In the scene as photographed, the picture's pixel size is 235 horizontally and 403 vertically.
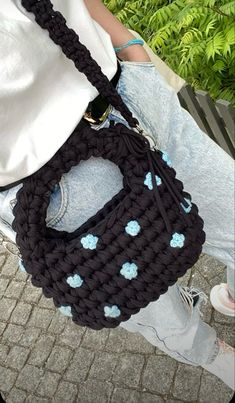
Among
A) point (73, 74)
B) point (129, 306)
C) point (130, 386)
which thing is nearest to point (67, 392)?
point (130, 386)

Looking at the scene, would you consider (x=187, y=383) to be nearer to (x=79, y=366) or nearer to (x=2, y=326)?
(x=79, y=366)

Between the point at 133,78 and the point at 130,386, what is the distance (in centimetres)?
177

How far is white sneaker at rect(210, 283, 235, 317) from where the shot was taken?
2541 millimetres

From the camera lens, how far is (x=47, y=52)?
1249 mm

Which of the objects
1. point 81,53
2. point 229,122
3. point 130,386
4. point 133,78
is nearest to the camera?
point 81,53

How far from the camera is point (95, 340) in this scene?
115 inches

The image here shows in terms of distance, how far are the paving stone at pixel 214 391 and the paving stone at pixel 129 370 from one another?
1.24 ft

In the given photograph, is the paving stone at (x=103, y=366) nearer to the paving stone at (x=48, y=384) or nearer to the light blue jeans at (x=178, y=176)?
the paving stone at (x=48, y=384)

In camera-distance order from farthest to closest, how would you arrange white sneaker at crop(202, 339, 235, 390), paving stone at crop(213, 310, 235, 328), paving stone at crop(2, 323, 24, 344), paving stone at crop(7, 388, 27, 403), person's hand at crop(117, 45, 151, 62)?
paving stone at crop(2, 323, 24, 344) < paving stone at crop(7, 388, 27, 403) < paving stone at crop(213, 310, 235, 328) < white sneaker at crop(202, 339, 235, 390) < person's hand at crop(117, 45, 151, 62)

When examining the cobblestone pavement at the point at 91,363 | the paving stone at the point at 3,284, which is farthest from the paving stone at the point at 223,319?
the paving stone at the point at 3,284

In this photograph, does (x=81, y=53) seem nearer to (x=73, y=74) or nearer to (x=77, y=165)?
(x=73, y=74)

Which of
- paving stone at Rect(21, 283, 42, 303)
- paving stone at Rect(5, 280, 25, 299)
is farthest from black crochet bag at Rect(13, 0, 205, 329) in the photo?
paving stone at Rect(5, 280, 25, 299)

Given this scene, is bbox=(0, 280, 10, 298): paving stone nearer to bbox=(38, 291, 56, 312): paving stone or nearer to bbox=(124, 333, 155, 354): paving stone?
bbox=(38, 291, 56, 312): paving stone

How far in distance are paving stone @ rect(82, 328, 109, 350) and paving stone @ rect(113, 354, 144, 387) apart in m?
0.17
